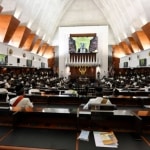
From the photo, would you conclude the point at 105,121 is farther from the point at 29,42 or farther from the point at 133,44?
the point at 133,44

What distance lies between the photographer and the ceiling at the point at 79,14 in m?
19.0

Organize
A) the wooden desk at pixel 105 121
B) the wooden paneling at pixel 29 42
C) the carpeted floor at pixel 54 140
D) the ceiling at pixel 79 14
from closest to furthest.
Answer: the carpeted floor at pixel 54 140, the wooden desk at pixel 105 121, the ceiling at pixel 79 14, the wooden paneling at pixel 29 42

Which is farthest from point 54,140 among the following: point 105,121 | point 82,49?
point 82,49

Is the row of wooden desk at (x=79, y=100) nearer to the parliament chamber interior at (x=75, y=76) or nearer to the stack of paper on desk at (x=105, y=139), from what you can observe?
the parliament chamber interior at (x=75, y=76)

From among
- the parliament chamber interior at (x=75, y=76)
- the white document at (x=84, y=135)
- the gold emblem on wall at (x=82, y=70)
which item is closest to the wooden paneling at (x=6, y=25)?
the parliament chamber interior at (x=75, y=76)

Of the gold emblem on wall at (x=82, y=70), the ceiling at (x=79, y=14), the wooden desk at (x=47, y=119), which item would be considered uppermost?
the ceiling at (x=79, y=14)

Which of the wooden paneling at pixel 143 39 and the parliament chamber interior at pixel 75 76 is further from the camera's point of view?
the wooden paneling at pixel 143 39

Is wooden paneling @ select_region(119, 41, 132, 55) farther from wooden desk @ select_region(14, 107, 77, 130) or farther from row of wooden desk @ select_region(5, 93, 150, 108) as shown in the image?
wooden desk @ select_region(14, 107, 77, 130)

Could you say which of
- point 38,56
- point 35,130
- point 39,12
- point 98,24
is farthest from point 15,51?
point 35,130

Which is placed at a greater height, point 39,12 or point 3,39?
point 39,12

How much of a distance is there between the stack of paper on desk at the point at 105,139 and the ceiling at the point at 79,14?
48.1 feet

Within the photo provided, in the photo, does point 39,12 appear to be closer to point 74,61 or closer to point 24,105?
point 74,61

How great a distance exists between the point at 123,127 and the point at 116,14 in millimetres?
25238

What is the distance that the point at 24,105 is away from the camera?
4961mm
